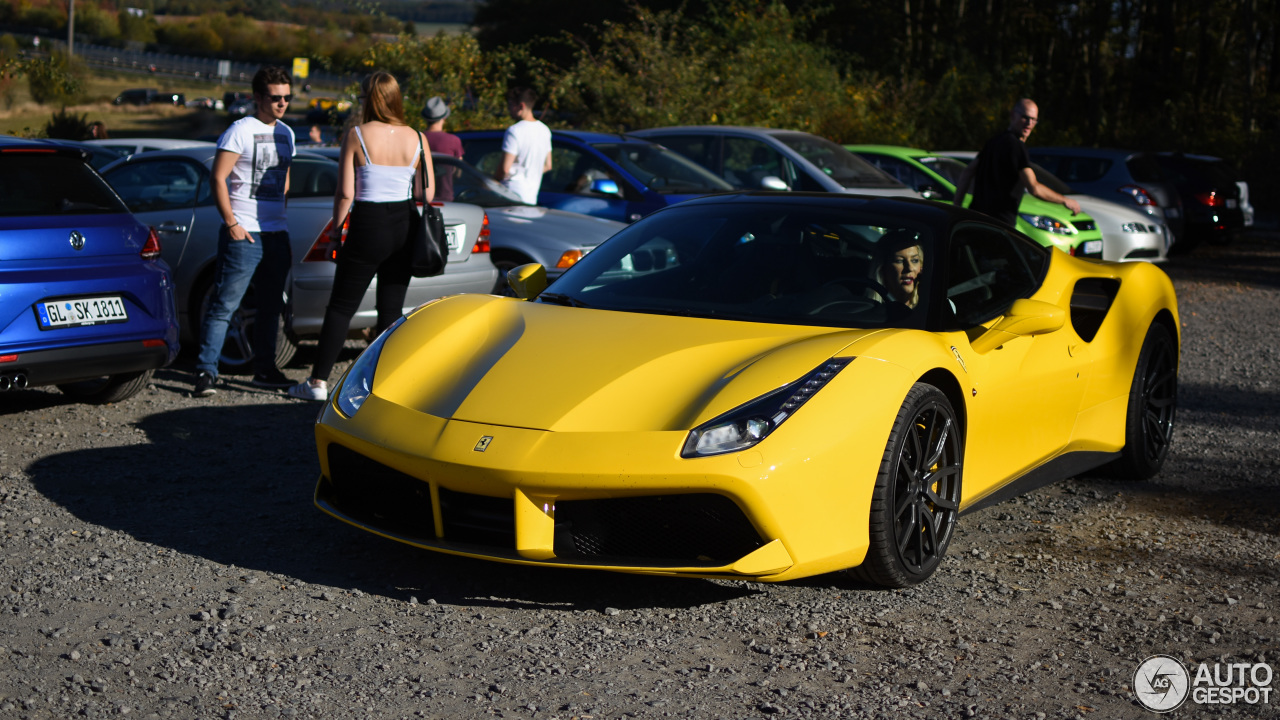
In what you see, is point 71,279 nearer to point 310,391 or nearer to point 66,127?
point 310,391

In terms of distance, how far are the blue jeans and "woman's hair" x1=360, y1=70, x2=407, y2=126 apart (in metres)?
0.97

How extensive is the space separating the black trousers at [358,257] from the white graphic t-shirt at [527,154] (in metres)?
Answer: 3.08

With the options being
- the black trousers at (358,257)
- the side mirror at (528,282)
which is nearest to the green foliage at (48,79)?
the black trousers at (358,257)

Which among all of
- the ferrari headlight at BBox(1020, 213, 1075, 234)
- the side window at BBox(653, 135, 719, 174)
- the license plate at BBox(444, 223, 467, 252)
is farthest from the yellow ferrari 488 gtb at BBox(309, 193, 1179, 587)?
the side window at BBox(653, 135, 719, 174)

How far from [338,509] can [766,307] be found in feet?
5.40

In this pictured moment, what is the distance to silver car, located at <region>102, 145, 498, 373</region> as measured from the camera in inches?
291

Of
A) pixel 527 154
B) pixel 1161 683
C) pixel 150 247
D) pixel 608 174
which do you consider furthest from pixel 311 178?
pixel 1161 683

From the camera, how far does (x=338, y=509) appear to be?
4.04m

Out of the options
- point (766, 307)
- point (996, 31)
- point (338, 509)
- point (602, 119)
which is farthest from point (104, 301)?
point (996, 31)

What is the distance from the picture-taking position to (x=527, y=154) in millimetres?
9664

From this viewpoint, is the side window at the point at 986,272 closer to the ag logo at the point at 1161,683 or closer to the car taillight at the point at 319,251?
the ag logo at the point at 1161,683

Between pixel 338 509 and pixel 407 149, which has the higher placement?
pixel 407 149

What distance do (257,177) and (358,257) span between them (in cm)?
86

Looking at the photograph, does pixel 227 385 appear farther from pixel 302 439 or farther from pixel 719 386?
pixel 719 386
